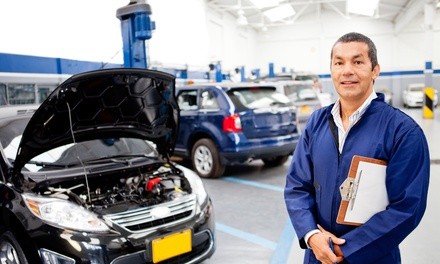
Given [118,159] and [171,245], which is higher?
[118,159]

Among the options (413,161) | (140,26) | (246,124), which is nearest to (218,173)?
(246,124)

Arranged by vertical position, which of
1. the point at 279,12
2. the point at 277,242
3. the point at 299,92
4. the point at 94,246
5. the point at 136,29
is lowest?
the point at 277,242

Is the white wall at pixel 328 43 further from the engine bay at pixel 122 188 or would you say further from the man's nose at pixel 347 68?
the man's nose at pixel 347 68

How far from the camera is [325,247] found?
58.9 inches

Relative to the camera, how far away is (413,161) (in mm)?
1384

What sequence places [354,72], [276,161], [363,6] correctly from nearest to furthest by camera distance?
[354,72], [276,161], [363,6]

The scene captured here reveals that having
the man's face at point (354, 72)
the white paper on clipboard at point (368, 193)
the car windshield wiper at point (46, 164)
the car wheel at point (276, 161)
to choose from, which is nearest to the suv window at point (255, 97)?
the car wheel at point (276, 161)

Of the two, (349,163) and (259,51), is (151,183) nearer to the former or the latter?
(349,163)

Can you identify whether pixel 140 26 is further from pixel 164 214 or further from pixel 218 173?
pixel 164 214

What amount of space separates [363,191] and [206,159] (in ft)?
14.6

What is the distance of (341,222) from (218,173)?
14.1ft

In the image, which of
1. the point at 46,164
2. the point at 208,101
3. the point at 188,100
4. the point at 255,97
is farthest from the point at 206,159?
the point at 46,164

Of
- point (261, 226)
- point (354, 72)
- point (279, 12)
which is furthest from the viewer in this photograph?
point (279, 12)

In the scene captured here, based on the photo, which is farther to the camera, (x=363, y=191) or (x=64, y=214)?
(x=64, y=214)
